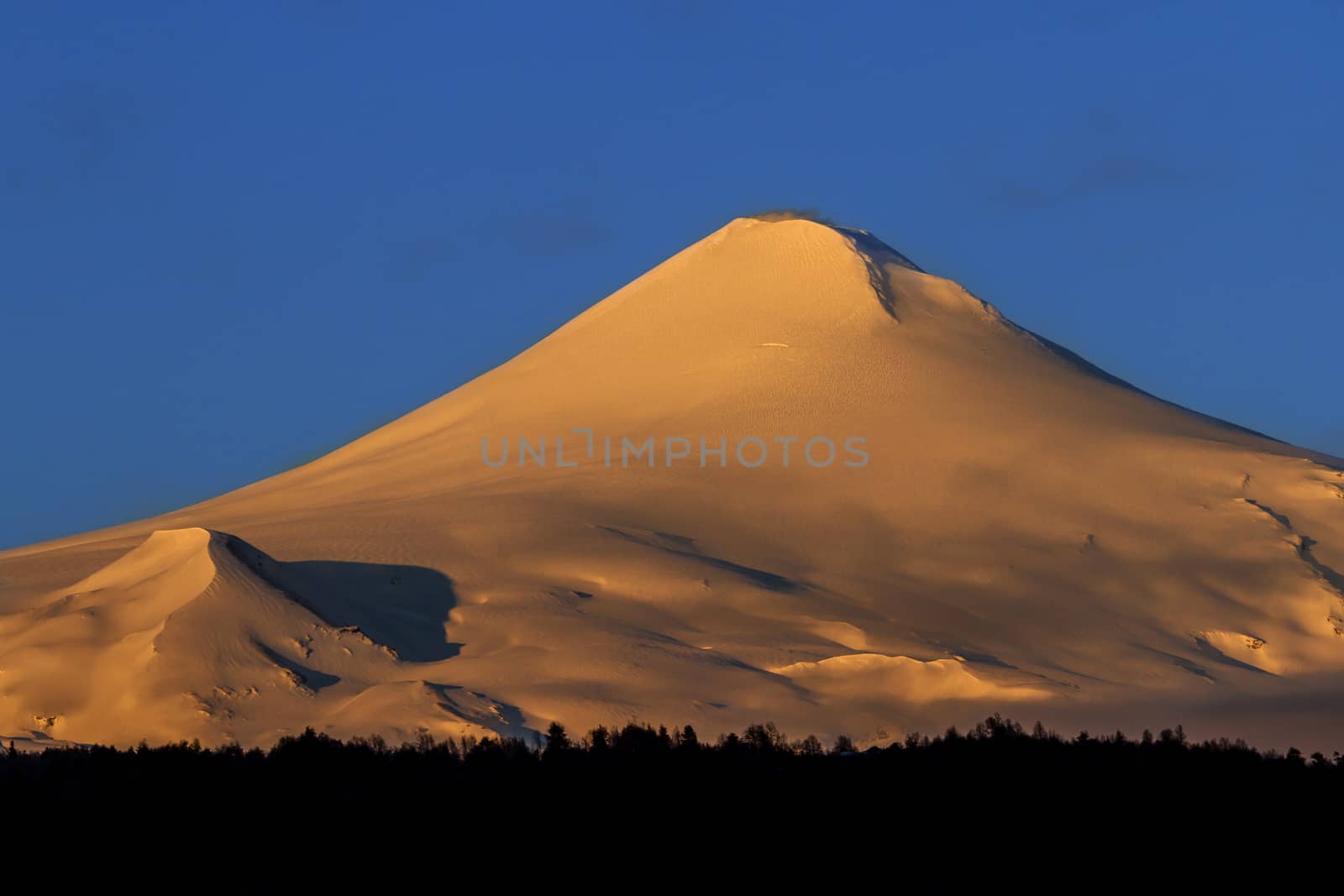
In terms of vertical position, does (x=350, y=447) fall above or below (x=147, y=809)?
above

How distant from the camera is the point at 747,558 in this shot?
168 feet

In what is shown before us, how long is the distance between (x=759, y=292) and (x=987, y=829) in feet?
174

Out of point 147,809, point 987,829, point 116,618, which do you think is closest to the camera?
point 987,829

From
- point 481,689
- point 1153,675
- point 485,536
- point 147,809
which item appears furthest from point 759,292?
point 147,809

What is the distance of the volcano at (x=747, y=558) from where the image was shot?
3900 centimetres

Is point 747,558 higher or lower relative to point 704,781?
higher

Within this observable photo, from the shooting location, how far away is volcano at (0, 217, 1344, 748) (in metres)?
39.0

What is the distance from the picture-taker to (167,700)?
3769 centimetres

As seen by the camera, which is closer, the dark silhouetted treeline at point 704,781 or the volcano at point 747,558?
the dark silhouetted treeline at point 704,781

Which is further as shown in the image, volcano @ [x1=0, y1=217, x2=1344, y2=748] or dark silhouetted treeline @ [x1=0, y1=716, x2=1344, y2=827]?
volcano @ [x1=0, y1=217, x2=1344, y2=748]

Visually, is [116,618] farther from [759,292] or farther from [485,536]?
[759,292]

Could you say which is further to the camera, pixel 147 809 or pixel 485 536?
pixel 485 536

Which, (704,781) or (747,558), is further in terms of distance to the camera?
(747,558)

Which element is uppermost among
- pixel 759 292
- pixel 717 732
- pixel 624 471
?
pixel 759 292
